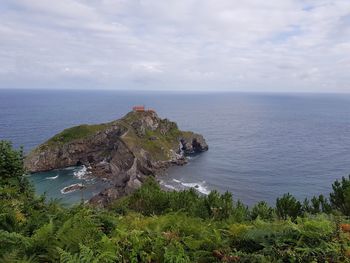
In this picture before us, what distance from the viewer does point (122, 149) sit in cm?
8731

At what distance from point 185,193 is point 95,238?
22.8 metres

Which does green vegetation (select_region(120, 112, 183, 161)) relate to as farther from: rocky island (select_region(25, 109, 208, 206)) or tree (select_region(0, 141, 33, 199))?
tree (select_region(0, 141, 33, 199))

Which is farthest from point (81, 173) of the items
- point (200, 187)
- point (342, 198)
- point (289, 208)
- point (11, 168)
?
point (342, 198)

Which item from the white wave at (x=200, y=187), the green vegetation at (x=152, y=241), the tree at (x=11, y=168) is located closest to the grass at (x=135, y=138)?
the white wave at (x=200, y=187)

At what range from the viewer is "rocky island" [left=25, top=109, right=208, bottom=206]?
84188 mm

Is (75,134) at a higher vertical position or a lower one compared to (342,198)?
lower

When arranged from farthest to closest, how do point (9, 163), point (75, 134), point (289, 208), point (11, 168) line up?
point (75, 134) < point (289, 208) < point (11, 168) < point (9, 163)

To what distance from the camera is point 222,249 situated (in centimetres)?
836

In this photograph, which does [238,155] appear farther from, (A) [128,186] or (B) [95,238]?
(B) [95,238]

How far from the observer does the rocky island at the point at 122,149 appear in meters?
84.2

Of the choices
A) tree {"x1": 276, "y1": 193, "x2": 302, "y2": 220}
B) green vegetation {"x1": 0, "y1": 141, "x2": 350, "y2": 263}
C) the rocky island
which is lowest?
the rocky island

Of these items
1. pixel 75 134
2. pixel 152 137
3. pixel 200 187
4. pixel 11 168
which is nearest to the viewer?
pixel 11 168

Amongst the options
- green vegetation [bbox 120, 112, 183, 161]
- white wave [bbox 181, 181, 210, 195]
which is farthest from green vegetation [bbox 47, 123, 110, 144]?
white wave [bbox 181, 181, 210, 195]

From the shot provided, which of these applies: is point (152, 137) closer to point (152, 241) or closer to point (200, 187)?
point (200, 187)
